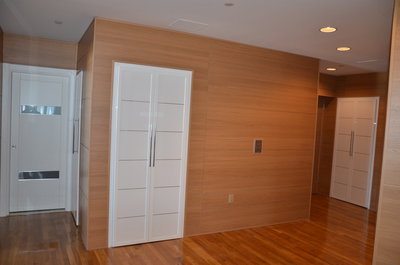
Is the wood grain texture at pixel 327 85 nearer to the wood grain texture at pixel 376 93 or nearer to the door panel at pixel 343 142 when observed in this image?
the wood grain texture at pixel 376 93

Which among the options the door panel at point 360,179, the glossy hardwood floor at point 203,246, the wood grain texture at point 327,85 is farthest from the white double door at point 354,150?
the glossy hardwood floor at point 203,246

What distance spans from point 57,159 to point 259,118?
3096 mm

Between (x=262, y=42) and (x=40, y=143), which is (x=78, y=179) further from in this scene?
(x=262, y=42)

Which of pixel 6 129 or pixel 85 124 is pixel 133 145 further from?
pixel 6 129

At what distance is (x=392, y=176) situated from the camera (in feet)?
7.66

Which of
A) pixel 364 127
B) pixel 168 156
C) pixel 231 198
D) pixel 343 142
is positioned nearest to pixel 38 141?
pixel 168 156

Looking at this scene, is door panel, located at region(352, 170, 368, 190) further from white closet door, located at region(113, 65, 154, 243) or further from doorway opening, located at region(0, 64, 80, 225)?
doorway opening, located at region(0, 64, 80, 225)

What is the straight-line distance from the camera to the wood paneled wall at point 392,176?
91.1 inches

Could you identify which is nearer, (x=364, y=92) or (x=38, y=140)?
(x=38, y=140)

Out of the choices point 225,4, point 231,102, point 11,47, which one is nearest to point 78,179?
point 11,47

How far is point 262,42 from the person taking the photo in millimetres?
4258

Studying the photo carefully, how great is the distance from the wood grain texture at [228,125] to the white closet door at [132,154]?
0.47 ft

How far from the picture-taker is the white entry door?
15.1 ft

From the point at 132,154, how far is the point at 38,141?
1881 mm
